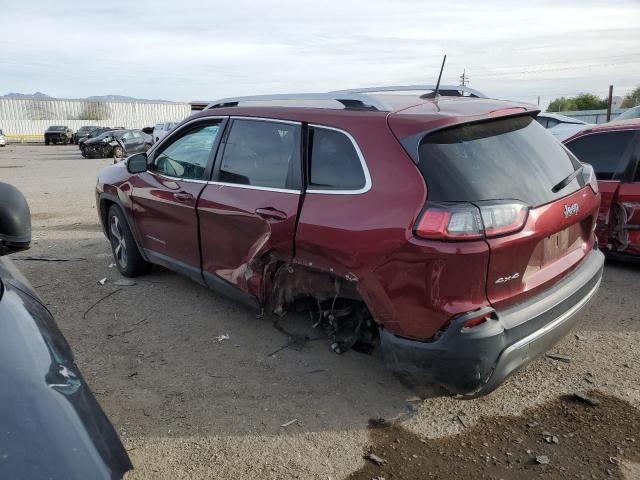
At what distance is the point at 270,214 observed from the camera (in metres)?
3.54

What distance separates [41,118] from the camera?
54750 mm

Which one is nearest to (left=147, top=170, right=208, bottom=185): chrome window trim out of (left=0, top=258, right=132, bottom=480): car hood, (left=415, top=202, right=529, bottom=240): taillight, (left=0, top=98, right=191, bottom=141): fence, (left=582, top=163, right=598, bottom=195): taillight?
(left=415, top=202, right=529, bottom=240): taillight

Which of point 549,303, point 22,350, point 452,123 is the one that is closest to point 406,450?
point 549,303

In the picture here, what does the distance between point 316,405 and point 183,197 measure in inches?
82.0

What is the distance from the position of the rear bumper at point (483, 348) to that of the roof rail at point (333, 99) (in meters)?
1.34

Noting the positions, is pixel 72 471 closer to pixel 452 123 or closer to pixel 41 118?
pixel 452 123

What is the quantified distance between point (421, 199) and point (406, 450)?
4.45 ft

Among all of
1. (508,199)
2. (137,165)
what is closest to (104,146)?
(137,165)

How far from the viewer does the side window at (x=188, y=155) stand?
14.2 feet

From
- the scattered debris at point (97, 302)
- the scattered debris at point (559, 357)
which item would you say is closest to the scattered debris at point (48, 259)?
the scattered debris at point (97, 302)

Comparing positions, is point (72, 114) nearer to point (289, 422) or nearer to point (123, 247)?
point (123, 247)

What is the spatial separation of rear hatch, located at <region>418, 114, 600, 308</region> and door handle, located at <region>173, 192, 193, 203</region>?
7.14 ft

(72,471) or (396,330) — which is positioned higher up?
(72,471)

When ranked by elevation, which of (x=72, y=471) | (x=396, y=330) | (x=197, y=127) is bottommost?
(x=396, y=330)
